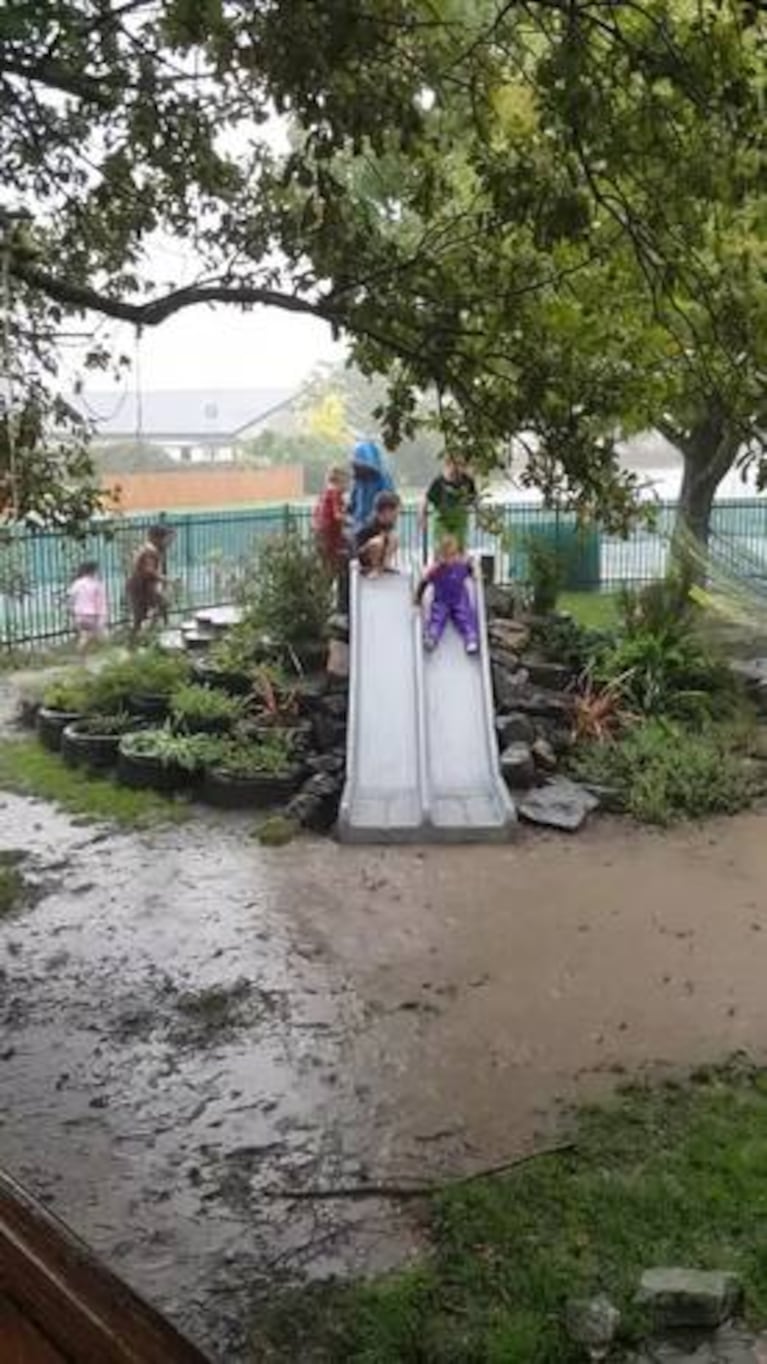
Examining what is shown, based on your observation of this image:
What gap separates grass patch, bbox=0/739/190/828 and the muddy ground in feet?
1.16

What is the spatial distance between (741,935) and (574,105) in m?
4.79

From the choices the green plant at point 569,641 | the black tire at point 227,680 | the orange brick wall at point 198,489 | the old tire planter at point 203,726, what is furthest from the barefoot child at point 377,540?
the orange brick wall at point 198,489

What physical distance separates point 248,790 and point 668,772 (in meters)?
3.15

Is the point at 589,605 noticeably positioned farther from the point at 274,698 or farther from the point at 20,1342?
the point at 20,1342

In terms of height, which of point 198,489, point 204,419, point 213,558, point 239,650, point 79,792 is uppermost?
point 204,419

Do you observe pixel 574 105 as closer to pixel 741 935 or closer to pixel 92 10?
pixel 92 10

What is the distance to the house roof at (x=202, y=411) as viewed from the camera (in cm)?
3597

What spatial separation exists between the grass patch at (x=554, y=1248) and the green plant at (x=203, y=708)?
6.01m

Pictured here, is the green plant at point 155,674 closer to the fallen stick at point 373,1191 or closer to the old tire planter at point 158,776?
the old tire planter at point 158,776

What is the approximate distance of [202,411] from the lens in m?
39.1

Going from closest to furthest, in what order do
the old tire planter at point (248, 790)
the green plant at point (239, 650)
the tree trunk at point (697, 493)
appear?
1. the old tire planter at point (248, 790)
2. the green plant at point (239, 650)
3. the tree trunk at point (697, 493)

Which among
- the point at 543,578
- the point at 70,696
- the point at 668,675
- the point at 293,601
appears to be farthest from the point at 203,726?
the point at 543,578

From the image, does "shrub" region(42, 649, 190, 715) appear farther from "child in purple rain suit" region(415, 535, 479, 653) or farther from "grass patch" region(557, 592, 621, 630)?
"grass patch" region(557, 592, 621, 630)

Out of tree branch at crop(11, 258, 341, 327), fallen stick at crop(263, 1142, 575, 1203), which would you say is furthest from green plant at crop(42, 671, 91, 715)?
fallen stick at crop(263, 1142, 575, 1203)
